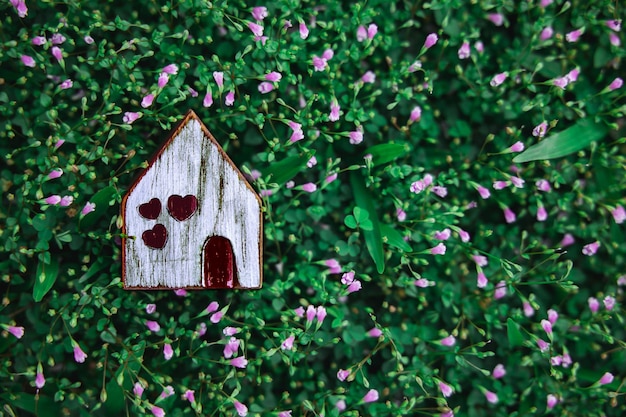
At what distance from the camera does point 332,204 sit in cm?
225

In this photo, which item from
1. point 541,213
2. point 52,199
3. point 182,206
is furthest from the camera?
point 541,213

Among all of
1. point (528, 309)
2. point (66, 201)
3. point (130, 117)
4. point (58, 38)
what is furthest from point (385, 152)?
point (58, 38)

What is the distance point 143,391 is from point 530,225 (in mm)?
1709

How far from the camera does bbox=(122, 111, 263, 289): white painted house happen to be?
1.82 metres

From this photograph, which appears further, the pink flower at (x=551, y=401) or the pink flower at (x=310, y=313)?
the pink flower at (x=551, y=401)

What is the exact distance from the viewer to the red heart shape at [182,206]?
71.7 inches

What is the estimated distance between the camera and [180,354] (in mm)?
2217

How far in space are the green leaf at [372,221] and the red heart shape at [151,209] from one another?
778 mm

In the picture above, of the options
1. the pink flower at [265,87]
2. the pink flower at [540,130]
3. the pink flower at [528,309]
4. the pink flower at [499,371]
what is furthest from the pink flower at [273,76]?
the pink flower at [499,371]

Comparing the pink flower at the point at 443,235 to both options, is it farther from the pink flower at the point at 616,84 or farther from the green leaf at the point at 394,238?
the pink flower at the point at 616,84

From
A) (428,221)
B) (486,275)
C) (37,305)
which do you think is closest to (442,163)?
(428,221)

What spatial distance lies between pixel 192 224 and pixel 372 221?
0.72 m

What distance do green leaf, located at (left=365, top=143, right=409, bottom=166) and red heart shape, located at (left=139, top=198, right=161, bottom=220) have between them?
844 mm

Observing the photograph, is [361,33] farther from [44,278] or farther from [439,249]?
[44,278]
